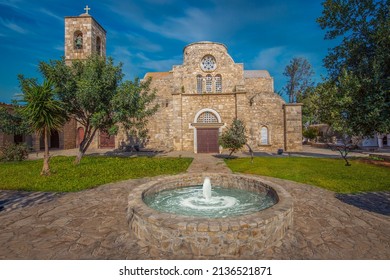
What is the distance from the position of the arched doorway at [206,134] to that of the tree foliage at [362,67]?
1154cm

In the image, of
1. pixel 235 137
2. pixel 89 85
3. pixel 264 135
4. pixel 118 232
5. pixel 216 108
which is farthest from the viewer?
pixel 264 135

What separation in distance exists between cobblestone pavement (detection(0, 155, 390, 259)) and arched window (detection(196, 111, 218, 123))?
16.7 metres

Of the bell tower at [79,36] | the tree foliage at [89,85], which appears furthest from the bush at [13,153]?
the bell tower at [79,36]

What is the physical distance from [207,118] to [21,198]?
18074 mm

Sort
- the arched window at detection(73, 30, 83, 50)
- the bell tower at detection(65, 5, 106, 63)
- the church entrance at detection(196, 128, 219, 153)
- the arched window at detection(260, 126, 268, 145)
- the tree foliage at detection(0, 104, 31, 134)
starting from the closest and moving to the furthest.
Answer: the tree foliage at detection(0, 104, 31, 134) < the church entrance at detection(196, 128, 219, 153) < the arched window at detection(260, 126, 268, 145) < the bell tower at detection(65, 5, 106, 63) < the arched window at detection(73, 30, 83, 50)

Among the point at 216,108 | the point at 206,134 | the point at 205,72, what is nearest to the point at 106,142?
the point at 206,134

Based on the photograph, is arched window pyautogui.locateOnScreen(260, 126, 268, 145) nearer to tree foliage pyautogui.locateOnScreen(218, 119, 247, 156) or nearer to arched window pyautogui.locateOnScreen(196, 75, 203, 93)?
arched window pyautogui.locateOnScreen(196, 75, 203, 93)

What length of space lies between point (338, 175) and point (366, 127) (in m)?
2.64

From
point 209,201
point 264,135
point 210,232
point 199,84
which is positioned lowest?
point 209,201

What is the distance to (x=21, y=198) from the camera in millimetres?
6289

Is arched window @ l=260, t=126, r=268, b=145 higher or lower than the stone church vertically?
lower

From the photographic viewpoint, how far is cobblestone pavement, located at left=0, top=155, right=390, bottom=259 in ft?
11.0

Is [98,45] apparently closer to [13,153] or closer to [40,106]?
[13,153]

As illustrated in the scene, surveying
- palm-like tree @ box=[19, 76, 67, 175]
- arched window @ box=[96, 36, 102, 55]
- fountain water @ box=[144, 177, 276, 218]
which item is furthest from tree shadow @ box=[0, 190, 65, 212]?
arched window @ box=[96, 36, 102, 55]
